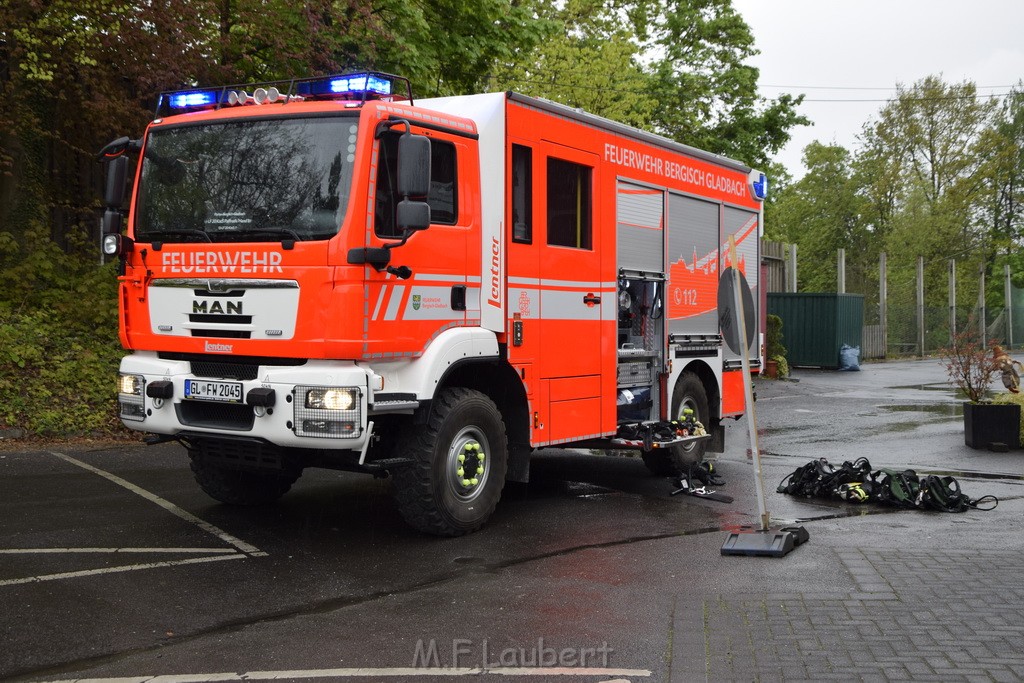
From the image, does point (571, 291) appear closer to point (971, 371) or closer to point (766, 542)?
point (766, 542)

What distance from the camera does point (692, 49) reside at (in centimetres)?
3509

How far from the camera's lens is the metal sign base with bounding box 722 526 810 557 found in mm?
7207

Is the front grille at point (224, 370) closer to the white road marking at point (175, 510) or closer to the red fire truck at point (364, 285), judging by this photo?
the red fire truck at point (364, 285)

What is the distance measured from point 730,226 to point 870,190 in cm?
5176

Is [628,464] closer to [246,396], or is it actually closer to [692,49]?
[246,396]

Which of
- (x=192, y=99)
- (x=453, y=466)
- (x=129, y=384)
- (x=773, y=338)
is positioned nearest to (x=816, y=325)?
(x=773, y=338)

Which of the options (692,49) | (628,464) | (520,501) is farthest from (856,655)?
(692,49)

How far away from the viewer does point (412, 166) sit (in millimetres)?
6828

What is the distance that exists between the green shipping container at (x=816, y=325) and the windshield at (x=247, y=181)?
23672mm

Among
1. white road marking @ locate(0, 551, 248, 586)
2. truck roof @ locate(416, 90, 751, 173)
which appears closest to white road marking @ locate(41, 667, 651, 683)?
white road marking @ locate(0, 551, 248, 586)

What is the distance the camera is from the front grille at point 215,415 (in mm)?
7090

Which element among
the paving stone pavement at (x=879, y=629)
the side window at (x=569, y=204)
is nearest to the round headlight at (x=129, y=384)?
the side window at (x=569, y=204)

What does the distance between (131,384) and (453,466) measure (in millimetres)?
2351

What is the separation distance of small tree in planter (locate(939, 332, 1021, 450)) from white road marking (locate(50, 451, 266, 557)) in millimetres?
9503
